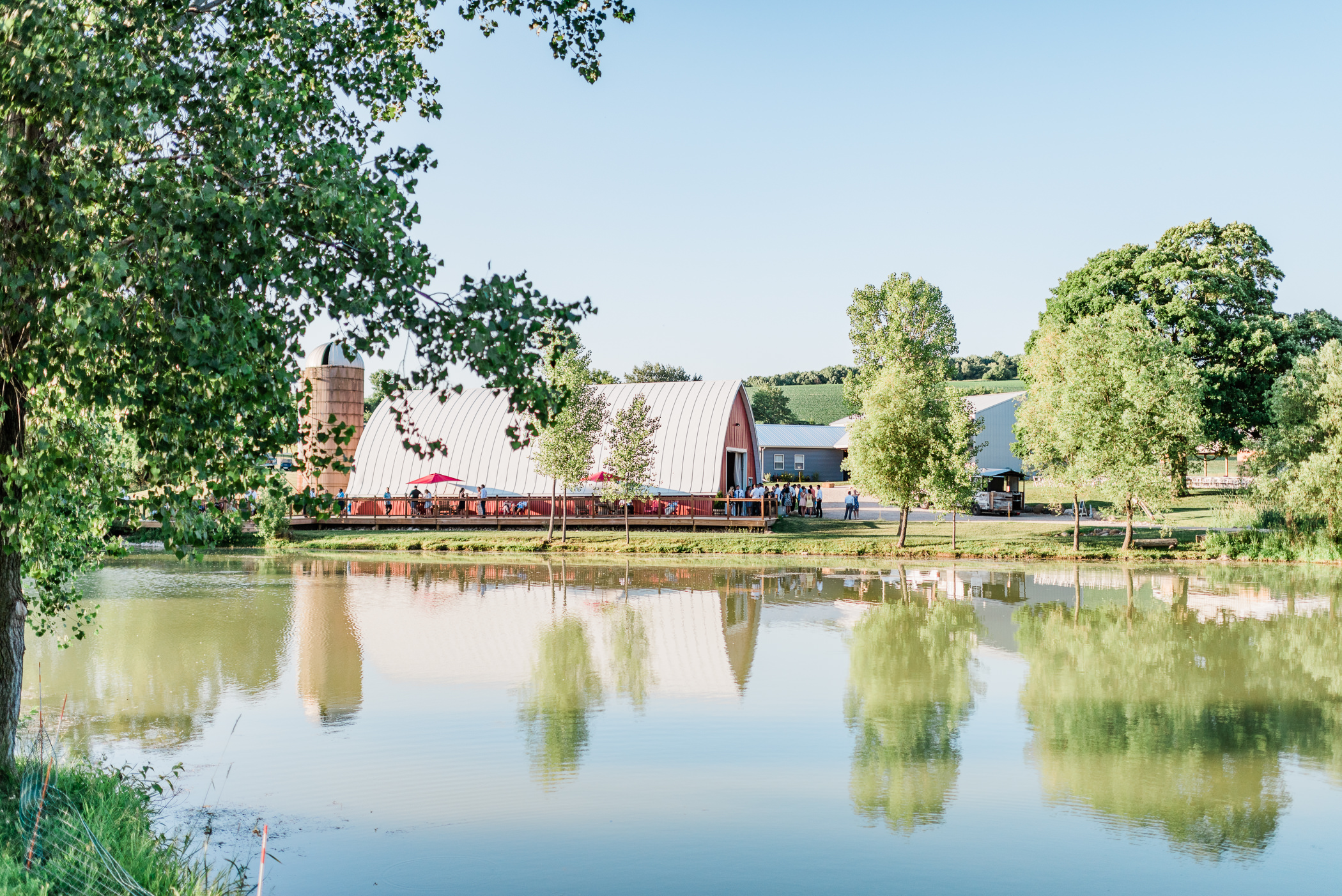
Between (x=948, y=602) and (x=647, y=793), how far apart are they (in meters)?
14.6

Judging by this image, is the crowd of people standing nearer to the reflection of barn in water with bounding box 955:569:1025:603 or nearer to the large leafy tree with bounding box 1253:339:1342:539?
the reflection of barn in water with bounding box 955:569:1025:603

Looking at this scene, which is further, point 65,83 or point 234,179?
point 234,179

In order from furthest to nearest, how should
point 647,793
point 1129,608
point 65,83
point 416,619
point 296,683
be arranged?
point 1129,608 → point 416,619 → point 296,683 → point 647,793 → point 65,83

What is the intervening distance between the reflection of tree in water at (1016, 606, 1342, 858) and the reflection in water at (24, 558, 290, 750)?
374 inches

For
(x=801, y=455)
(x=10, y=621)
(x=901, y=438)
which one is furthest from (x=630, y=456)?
(x=801, y=455)

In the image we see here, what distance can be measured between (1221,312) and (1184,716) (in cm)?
2803

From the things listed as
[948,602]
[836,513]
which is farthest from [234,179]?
[836,513]

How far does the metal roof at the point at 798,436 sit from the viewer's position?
69.8 m

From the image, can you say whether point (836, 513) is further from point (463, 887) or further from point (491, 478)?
point (463, 887)

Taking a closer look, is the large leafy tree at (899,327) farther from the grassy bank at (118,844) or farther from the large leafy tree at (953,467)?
the grassy bank at (118,844)

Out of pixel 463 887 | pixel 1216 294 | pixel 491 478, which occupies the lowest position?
pixel 463 887

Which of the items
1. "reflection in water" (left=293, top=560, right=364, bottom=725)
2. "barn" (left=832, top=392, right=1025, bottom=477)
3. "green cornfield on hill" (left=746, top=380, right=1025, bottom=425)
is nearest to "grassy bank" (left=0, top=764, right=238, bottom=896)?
"reflection in water" (left=293, top=560, right=364, bottom=725)

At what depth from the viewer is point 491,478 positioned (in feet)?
148

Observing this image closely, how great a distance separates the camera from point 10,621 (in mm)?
7727
